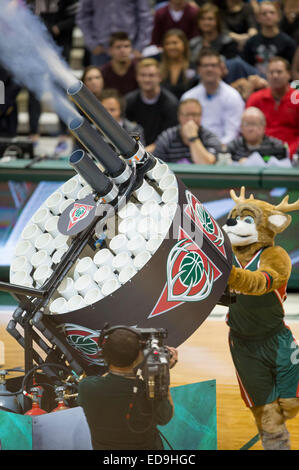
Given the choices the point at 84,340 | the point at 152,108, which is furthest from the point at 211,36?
the point at 84,340

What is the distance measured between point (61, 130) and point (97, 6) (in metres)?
1.81

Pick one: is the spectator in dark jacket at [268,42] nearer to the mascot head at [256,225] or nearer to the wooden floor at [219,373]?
the wooden floor at [219,373]

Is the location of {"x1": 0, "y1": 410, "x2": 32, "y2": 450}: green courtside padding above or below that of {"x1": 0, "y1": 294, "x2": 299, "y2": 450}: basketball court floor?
above

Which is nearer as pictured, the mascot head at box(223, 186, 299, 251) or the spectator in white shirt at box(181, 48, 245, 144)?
the mascot head at box(223, 186, 299, 251)

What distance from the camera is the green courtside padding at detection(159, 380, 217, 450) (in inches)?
159

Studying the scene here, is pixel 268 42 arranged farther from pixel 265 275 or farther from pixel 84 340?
pixel 84 340

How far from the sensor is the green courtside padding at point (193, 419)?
405 centimetres

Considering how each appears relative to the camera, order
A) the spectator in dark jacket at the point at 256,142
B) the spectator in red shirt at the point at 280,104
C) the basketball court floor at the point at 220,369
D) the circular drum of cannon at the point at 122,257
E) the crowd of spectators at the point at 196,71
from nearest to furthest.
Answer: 1. the circular drum of cannon at the point at 122,257
2. the basketball court floor at the point at 220,369
3. the spectator in dark jacket at the point at 256,142
4. the crowd of spectators at the point at 196,71
5. the spectator in red shirt at the point at 280,104

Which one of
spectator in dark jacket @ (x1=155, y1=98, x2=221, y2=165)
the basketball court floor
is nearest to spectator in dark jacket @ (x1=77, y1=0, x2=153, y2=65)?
spectator in dark jacket @ (x1=155, y1=98, x2=221, y2=165)

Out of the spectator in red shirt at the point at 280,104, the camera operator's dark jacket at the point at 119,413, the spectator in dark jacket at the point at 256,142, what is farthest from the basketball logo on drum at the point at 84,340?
the spectator in red shirt at the point at 280,104

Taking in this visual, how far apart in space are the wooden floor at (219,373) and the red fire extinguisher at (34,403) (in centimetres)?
98

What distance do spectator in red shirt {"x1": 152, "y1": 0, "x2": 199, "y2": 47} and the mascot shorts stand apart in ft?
21.8

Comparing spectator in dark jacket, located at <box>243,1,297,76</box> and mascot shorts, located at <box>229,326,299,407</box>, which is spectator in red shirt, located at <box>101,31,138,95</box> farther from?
mascot shorts, located at <box>229,326,299,407</box>

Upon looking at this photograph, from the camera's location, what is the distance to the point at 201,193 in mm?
7535
